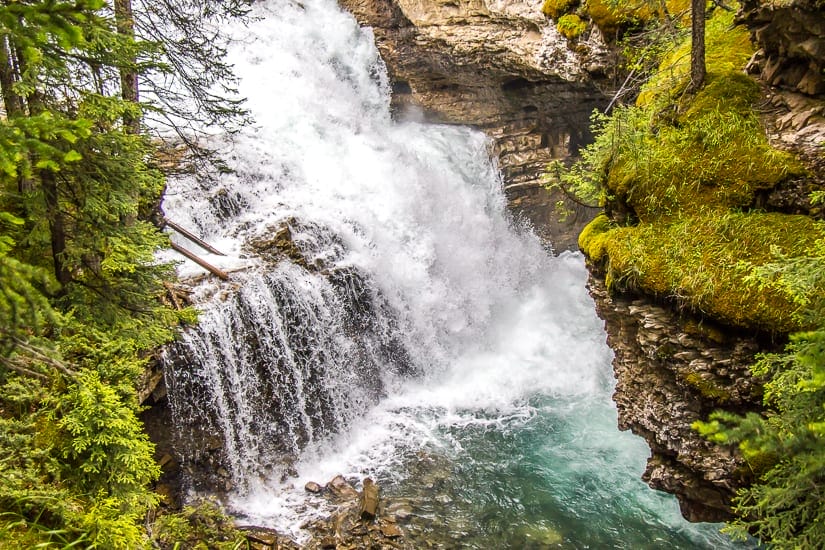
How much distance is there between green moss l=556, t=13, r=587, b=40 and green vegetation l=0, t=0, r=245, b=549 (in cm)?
1075

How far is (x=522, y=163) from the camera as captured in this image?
18031 millimetres

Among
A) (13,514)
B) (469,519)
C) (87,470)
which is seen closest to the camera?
(13,514)

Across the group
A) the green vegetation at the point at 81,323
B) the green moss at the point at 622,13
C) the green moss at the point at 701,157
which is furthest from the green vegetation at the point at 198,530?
the green moss at the point at 622,13

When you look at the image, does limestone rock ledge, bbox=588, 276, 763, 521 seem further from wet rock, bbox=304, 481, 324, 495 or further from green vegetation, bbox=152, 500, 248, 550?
green vegetation, bbox=152, 500, 248, 550

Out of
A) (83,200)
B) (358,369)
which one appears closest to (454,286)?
(358,369)

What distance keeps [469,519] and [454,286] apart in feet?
25.5

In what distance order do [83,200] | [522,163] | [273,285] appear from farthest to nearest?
[522,163]
[273,285]
[83,200]

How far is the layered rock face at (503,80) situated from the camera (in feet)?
47.9

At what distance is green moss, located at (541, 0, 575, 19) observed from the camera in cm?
1327

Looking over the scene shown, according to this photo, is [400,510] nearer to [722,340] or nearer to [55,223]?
[722,340]

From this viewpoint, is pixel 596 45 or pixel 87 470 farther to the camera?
pixel 596 45

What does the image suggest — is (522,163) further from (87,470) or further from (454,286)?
(87,470)

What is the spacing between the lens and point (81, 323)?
18.8 feet

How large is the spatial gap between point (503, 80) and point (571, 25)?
4004 mm
